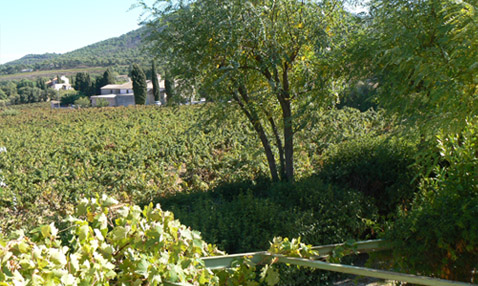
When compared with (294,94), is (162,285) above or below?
below

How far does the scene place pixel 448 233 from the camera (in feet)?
10.4

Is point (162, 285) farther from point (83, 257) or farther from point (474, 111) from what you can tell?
point (474, 111)

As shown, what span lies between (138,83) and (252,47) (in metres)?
41.0

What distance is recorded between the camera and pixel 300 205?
5984 millimetres

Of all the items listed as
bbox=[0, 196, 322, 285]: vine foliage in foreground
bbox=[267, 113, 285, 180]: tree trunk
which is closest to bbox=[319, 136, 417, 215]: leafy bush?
bbox=[267, 113, 285, 180]: tree trunk

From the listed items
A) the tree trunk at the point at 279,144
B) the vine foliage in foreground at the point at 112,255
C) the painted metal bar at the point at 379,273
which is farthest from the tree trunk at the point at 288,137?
the vine foliage in foreground at the point at 112,255

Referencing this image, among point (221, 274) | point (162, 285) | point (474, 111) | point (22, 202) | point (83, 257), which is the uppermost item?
point (474, 111)

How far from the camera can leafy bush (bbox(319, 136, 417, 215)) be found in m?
6.00

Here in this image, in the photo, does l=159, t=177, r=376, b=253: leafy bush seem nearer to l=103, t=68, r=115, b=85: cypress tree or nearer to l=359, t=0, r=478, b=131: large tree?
l=359, t=0, r=478, b=131: large tree

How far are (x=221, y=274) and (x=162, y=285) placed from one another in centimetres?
58

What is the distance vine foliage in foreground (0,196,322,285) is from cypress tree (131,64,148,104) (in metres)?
45.8

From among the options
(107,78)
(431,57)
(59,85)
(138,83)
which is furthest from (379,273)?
(59,85)

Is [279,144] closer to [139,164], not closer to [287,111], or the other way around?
[287,111]

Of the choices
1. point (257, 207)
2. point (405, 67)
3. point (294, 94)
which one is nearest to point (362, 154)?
point (294, 94)
